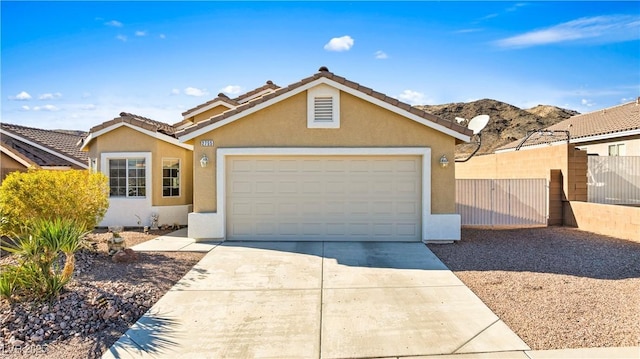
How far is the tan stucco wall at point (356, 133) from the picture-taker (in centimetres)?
1099

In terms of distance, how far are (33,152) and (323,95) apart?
15.9m

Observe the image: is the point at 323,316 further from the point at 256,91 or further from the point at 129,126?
the point at 256,91

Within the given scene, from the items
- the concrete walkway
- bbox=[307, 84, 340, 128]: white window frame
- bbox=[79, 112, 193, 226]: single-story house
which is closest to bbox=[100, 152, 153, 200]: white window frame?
bbox=[79, 112, 193, 226]: single-story house

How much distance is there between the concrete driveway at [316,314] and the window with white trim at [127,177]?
6.66 metres

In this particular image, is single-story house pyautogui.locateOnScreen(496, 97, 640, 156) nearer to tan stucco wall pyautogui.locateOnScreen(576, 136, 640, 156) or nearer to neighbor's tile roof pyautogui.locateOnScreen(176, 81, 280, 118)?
tan stucco wall pyautogui.locateOnScreen(576, 136, 640, 156)

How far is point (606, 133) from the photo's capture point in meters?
19.3

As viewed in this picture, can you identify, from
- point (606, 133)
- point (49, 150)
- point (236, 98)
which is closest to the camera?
point (236, 98)

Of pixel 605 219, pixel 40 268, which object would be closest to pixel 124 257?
pixel 40 268

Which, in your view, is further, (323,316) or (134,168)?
(134,168)

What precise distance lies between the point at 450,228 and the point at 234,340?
7.61 m

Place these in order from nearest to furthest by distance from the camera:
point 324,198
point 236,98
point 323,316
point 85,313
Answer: point 85,313
point 323,316
point 324,198
point 236,98

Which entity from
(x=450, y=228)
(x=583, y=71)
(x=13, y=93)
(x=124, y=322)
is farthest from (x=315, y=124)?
(x=583, y=71)

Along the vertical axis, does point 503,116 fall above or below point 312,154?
above

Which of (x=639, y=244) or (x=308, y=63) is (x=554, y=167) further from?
(x=308, y=63)
